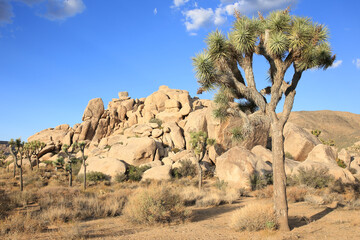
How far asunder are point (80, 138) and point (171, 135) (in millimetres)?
18221

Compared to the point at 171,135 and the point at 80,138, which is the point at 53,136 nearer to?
the point at 80,138

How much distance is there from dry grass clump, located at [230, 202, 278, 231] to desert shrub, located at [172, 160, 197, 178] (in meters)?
16.2

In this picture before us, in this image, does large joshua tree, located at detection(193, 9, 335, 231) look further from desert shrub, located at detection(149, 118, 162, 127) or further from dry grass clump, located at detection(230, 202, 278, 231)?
desert shrub, located at detection(149, 118, 162, 127)

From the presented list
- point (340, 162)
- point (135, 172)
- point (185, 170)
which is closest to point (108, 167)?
point (135, 172)

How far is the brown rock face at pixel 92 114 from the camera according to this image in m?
45.9

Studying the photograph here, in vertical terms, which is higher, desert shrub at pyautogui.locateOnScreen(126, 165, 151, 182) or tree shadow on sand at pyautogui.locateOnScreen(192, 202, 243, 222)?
desert shrub at pyautogui.locateOnScreen(126, 165, 151, 182)

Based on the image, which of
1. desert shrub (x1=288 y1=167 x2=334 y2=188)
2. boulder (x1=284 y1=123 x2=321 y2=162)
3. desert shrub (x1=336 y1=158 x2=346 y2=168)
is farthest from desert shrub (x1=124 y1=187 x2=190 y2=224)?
desert shrub (x1=336 y1=158 x2=346 y2=168)

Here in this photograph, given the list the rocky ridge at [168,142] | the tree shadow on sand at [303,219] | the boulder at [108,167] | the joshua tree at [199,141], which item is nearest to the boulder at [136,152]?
the rocky ridge at [168,142]

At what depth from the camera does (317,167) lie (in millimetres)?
17547

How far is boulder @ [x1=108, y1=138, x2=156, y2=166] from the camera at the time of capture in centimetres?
2769

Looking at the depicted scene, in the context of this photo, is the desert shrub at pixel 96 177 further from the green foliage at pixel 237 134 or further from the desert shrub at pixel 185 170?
the green foliage at pixel 237 134

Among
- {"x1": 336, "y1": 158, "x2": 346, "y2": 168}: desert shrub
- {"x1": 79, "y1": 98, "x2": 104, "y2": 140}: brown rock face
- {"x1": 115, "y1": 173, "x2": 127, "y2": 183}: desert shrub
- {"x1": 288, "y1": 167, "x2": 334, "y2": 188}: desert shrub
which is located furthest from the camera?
{"x1": 79, "y1": 98, "x2": 104, "y2": 140}: brown rock face

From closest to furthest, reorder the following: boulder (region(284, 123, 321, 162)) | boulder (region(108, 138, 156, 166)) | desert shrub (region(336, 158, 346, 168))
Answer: desert shrub (region(336, 158, 346, 168)) → boulder (region(284, 123, 321, 162)) → boulder (region(108, 138, 156, 166))

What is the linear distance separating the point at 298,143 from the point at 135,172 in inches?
643
